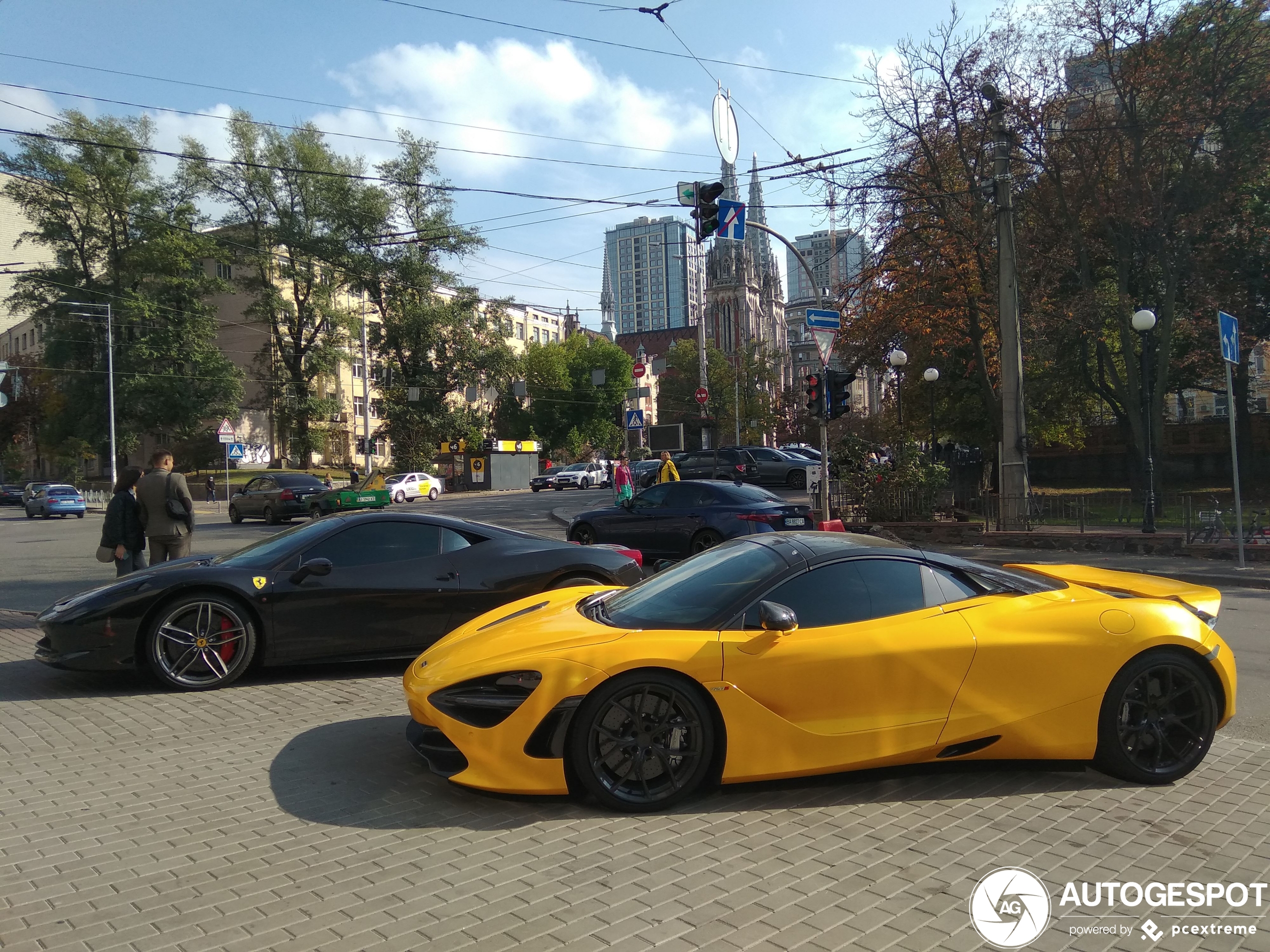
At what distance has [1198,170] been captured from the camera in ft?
73.2

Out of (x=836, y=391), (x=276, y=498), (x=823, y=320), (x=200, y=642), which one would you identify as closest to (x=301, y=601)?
(x=200, y=642)

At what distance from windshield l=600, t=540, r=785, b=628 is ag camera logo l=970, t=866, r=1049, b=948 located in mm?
1650

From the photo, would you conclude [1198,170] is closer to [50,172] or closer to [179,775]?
[179,775]

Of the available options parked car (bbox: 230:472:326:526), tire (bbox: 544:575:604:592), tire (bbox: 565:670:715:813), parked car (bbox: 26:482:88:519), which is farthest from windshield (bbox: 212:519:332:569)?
parked car (bbox: 26:482:88:519)

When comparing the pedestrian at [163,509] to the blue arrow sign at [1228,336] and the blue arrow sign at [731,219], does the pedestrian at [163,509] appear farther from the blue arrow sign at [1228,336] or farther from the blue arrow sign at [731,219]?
the blue arrow sign at [1228,336]

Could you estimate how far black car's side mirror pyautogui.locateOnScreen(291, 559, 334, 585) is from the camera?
267 inches

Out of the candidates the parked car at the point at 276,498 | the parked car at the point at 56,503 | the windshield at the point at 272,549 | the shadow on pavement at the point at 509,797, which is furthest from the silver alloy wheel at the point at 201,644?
the parked car at the point at 56,503

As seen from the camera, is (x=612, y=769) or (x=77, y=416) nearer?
(x=612, y=769)

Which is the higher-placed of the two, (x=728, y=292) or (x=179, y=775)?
(x=728, y=292)

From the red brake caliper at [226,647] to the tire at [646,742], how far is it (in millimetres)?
3713

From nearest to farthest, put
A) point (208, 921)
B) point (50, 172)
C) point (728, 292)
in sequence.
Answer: point (208, 921) → point (50, 172) → point (728, 292)

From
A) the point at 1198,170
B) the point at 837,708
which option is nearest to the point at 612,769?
the point at 837,708

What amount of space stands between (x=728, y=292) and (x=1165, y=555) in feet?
337

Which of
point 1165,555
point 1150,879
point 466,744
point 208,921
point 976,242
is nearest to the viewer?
point 208,921
